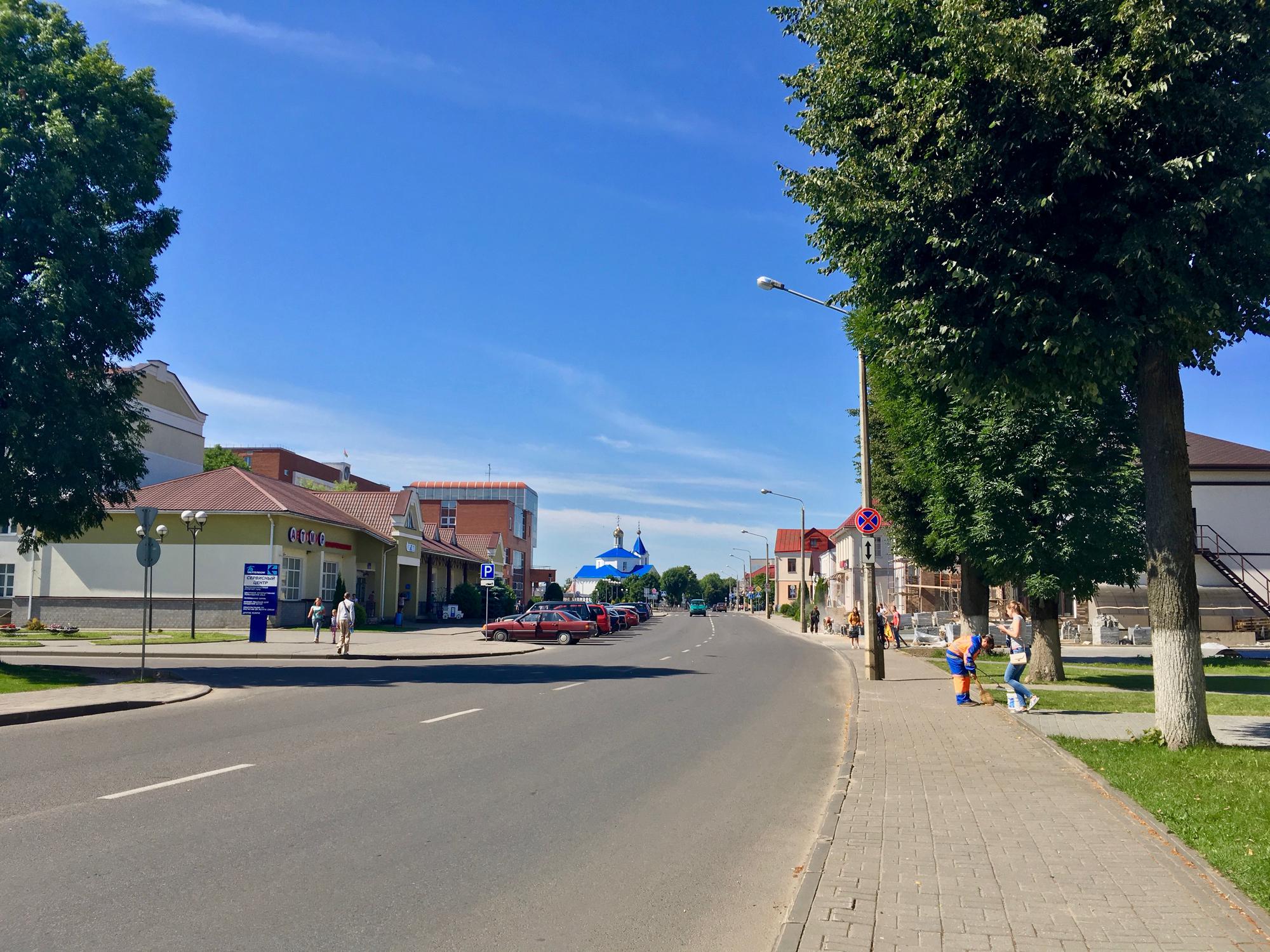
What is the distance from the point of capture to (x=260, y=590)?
114 ft

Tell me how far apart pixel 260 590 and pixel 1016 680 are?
27.5m

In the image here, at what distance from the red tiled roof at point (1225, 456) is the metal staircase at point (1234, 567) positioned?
3419mm

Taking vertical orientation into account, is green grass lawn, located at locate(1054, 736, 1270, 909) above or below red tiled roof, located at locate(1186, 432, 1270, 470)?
below

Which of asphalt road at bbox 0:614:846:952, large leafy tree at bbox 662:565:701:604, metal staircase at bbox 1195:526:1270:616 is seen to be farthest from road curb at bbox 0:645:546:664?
large leafy tree at bbox 662:565:701:604

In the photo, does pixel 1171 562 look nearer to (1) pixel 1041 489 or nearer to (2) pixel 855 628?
(1) pixel 1041 489

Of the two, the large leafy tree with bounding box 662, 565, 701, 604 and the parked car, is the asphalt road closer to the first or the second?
the parked car

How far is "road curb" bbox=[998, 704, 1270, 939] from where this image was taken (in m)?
5.26

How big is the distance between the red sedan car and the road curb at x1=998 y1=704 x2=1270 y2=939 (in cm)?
2990

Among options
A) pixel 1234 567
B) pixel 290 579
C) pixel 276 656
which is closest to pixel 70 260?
pixel 276 656

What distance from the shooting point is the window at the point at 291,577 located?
44.0 metres

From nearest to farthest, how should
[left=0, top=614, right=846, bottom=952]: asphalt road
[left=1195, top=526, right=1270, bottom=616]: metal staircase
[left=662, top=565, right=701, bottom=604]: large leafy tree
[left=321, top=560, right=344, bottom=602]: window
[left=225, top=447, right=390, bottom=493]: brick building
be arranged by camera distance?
[left=0, top=614, right=846, bottom=952]: asphalt road < [left=1195, top=526, right=1270, bottom=616]: metal staircase < [left=321, top=560, right=344, bottom=602]: window < [left=225, top=447, right=390, bottom=493]: brick building < [left=662, top=565, right=701, bottom=604]: large leafy tree

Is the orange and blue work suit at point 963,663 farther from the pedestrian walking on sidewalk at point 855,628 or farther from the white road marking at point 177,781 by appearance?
the pedestrian walking on sidewalk at point 855,628

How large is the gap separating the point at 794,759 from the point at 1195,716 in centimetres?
463

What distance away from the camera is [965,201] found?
11016 mm
